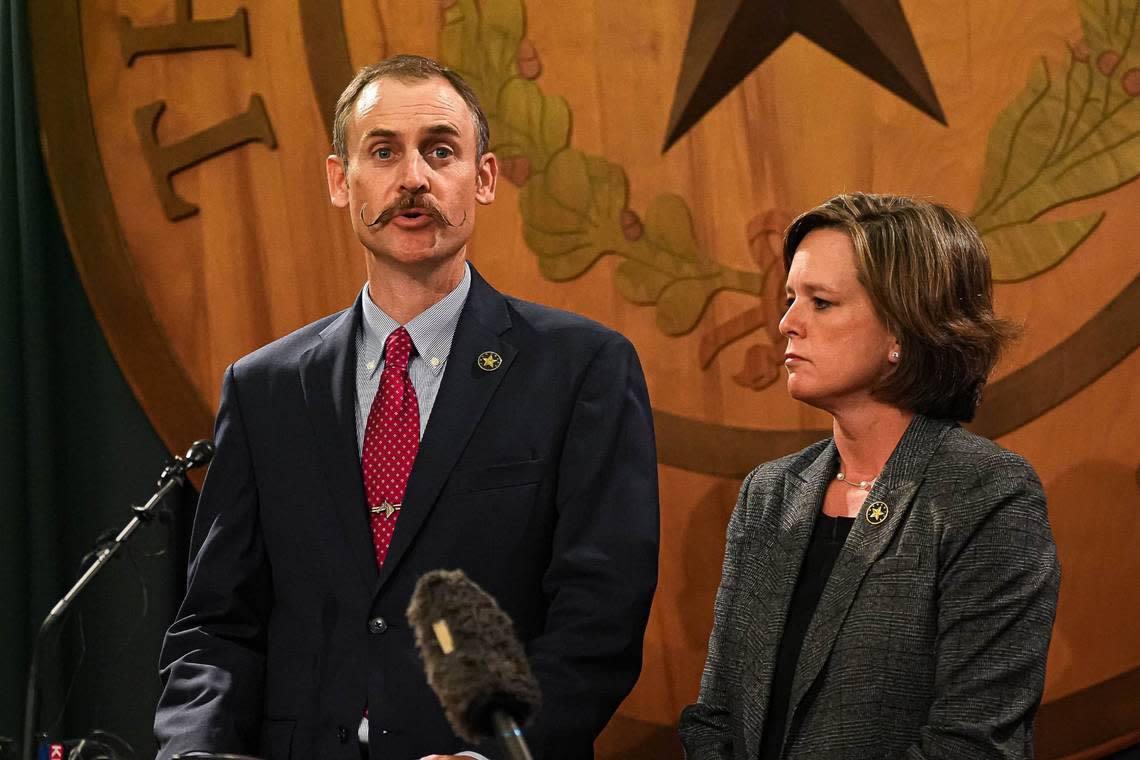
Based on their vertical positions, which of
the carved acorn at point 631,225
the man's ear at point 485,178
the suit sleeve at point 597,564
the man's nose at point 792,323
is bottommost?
the suit sleeve at point 597,564

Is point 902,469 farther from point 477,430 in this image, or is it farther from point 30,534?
point 30,534

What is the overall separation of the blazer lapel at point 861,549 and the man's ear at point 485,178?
77 cm

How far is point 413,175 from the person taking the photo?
198 cm

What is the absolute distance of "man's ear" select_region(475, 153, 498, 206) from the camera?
2111 mm

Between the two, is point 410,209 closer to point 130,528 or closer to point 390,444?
point 390,444

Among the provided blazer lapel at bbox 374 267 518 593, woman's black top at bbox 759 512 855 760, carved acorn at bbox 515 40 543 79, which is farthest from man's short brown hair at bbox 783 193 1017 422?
carved acorn at bbox 515 40 543 79

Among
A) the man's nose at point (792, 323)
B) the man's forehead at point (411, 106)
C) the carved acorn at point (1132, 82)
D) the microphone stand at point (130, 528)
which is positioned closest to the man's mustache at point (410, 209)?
the man's forehead at point (411, 106)

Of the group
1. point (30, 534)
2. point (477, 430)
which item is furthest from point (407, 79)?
point (30, 534)

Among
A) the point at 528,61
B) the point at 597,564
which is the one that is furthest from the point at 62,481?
the point at 597,564

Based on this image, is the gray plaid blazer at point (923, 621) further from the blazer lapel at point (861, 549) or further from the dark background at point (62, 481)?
the dark background at point (62, 481)

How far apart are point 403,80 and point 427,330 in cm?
40

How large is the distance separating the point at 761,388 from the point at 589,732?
1153 mm

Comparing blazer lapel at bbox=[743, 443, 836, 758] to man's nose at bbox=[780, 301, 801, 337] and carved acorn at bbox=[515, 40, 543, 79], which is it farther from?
carved acorn at bbox=[515, 40, 543, 79]

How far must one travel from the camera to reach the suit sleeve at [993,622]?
166cm
